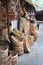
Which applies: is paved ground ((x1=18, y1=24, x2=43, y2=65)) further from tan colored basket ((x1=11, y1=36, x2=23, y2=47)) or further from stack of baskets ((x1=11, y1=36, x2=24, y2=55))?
tan colored basket ((x1=11, y1=36, x2=23, y2=47))

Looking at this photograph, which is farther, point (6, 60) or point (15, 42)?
point (15, 42)

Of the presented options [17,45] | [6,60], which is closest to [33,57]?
[17,45]

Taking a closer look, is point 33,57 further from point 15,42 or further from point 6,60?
point 6,60

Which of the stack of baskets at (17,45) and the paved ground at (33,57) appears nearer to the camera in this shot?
the paved ground at (33,57)

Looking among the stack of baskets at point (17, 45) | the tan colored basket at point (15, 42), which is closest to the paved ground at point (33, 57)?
the stack of baskets at point (17, 45)

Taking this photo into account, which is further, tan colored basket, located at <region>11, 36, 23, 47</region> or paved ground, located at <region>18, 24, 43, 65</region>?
tan colored basket, located at <region>11, 36, 23, 47</region>

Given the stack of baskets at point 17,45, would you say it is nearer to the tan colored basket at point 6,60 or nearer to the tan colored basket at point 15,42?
the tan colored basket at point 15,42

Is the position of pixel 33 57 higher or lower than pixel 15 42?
lower

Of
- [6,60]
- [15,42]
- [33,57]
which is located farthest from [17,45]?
[6,60]

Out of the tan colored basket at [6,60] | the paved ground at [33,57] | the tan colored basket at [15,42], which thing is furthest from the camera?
the tan colored basket at [15,42]

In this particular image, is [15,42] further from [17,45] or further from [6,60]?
[6,60]

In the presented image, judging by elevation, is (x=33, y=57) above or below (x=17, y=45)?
below

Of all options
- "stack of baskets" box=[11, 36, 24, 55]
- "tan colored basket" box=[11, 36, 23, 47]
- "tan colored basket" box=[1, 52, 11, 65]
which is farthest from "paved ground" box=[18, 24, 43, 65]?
"tan colored basket" box=[1, 52, 11, 65]

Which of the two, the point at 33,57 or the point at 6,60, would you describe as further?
the point at 33,57
